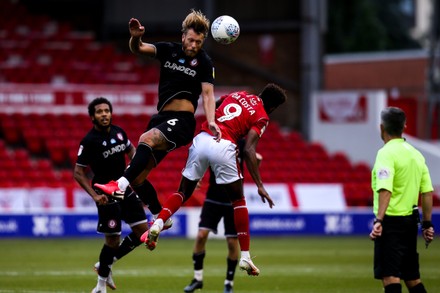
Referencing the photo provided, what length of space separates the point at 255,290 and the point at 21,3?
81.6 ft

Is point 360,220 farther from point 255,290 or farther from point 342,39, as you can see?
point 342,39

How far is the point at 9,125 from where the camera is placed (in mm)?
29281

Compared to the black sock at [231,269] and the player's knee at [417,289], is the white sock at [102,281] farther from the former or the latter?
the player's knee at [417,289]

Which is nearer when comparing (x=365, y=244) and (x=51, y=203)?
(x=365, y=244)

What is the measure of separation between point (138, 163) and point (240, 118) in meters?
1.33

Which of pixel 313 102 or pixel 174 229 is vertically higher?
pixel 313 102

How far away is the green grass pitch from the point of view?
14066mm

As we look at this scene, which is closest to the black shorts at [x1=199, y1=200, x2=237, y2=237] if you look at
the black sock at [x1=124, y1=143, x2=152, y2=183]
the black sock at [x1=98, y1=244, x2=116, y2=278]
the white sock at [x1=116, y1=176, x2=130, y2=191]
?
the black sock at [x1=98, y1=244, x2=116, y2=278]

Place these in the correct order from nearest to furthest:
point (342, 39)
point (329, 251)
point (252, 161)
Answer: point (252, 161), point (329, 251), point (342, 39)

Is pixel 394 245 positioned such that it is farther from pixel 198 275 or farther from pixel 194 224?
pixel 194 224

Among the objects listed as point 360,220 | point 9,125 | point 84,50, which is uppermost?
point 84,50

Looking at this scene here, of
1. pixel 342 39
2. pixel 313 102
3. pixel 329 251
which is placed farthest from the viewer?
pixel 342 39

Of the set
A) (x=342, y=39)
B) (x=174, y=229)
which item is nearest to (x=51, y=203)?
(x=174, y=229)

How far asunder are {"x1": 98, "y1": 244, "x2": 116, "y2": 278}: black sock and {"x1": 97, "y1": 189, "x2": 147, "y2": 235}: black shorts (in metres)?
0.22
